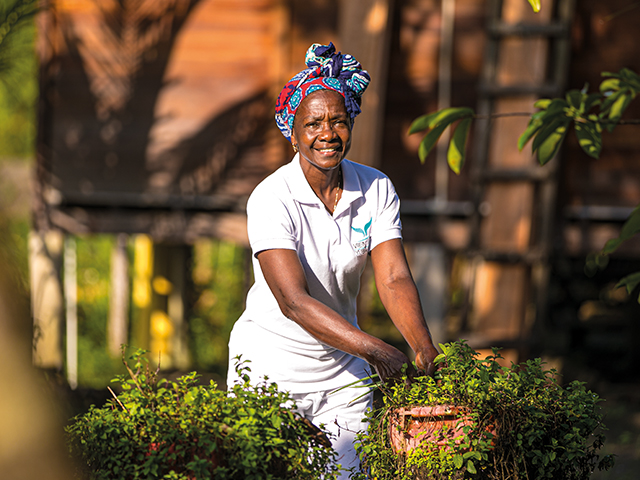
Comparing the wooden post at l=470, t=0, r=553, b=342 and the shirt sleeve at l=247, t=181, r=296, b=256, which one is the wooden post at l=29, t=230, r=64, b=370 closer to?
the wooden post at l=470, t=0, r=553, b=342

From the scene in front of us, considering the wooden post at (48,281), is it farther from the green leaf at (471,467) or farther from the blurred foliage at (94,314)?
the green leaf at (471,467)

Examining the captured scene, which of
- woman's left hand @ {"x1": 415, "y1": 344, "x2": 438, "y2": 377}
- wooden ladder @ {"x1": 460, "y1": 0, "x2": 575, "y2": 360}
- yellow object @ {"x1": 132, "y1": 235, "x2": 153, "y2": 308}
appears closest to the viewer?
woman's left hand @ {"x1": 415, "y1": 344, "x2": 438, "y2": 377}

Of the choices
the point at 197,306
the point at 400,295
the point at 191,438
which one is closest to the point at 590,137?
the point at 400,295

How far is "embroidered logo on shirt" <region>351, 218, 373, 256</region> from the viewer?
7.20ft

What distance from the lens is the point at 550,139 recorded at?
8.59 feet

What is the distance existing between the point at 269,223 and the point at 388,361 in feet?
1.75

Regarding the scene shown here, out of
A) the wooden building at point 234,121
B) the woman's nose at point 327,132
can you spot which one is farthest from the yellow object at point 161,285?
the woman's nose at point 327,132

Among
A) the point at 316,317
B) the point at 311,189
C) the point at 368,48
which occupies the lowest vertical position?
the point at 316,317

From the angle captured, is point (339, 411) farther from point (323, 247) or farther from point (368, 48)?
point (368, 48)

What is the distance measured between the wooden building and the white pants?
3347 mm

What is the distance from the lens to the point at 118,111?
5836mm

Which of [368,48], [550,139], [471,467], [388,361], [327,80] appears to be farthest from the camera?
[368,48]

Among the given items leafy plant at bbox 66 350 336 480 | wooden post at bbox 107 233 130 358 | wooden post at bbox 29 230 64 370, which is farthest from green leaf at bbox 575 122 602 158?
wooden post at bbox 29 230 64 370

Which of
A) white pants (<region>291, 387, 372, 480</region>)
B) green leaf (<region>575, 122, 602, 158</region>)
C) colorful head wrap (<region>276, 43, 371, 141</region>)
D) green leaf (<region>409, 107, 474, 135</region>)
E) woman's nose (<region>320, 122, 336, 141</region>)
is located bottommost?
white pants (<region>291, 387, 372, 480</region>)
